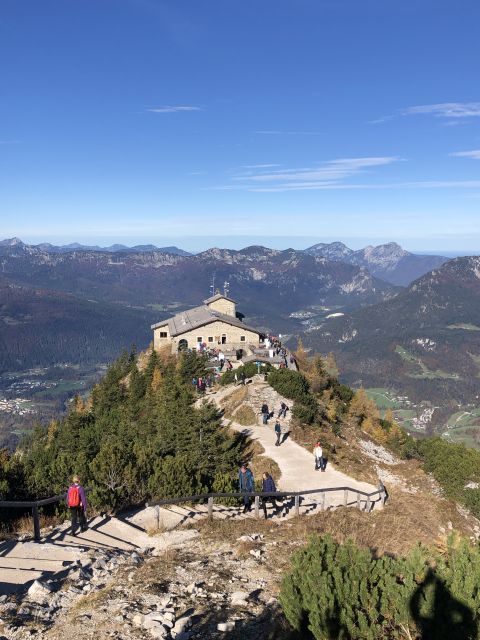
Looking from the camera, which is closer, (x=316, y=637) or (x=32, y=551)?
(x=316, y=637)

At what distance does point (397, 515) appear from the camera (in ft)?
60.8

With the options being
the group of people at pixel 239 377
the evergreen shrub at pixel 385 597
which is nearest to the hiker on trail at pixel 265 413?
the group of people at pixel 239 377

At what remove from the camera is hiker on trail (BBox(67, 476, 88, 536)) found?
14914mm

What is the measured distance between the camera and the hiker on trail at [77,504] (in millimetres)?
14914

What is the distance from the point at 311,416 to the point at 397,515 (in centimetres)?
1472

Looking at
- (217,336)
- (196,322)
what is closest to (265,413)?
(217,336)

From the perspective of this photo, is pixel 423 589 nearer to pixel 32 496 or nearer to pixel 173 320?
pixel 32 496

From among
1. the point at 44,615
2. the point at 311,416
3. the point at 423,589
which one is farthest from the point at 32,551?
the point at 311,416

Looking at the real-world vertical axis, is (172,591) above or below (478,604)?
below

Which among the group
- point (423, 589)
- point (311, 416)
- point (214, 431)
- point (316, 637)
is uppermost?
point (423, 589)

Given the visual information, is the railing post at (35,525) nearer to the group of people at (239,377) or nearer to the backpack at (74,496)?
the backpack at (74,496)

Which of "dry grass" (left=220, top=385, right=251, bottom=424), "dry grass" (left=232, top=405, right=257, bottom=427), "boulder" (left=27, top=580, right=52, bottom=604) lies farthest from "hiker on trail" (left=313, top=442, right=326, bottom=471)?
"boulder" (left=27, top=580, right=52, bottom=604)

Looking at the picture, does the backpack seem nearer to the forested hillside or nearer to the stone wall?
the forested hillside

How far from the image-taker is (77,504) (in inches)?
591
